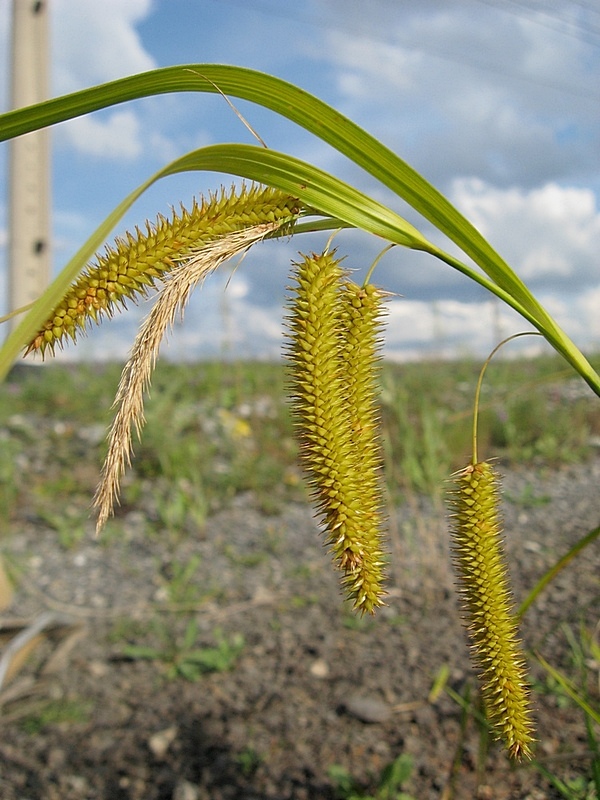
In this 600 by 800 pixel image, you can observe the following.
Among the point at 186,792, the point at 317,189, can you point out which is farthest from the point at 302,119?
the point at 186,792

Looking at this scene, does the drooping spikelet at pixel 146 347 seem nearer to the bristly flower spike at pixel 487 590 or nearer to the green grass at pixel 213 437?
the bristly flower spike at pixel 487 590

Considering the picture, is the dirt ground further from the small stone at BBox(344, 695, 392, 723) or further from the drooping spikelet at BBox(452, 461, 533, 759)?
the drooping spikelet at BBox(452, 461, 533, 759)

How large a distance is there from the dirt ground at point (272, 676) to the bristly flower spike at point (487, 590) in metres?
0.55

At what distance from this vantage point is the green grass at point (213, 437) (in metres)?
4.32

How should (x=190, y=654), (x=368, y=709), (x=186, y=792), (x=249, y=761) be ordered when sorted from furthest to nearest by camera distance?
(x=190, y=654), (x=368, y=709), (x=249, y=761), (x=186, y=792)

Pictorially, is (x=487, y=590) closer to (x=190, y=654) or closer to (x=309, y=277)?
(x=309, y=277)

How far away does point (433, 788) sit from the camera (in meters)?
1.86

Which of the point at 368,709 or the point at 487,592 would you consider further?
the point at 368,709

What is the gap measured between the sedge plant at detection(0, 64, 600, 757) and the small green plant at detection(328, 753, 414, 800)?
106 centimetres

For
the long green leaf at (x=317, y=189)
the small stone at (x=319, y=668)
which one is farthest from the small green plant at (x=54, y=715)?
the long green leaf at (x=317, y=189)

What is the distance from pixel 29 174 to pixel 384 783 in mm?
6016

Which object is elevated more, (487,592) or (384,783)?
(487,592)

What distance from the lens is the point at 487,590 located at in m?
0.99

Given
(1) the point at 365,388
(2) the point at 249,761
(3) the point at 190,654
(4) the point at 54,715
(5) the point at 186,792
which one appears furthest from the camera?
(3) the point at 190,654
